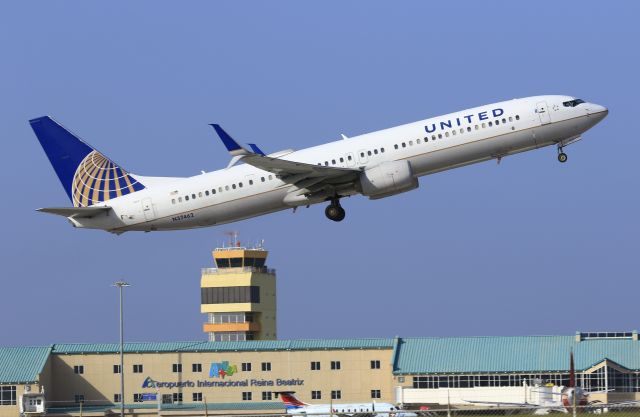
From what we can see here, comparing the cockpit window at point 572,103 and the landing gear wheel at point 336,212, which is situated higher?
the cockpit window at point 572,103

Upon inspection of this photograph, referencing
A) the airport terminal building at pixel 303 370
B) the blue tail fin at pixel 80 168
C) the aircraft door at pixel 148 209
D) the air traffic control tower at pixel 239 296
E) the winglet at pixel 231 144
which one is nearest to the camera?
the winglet at pixel 231 144

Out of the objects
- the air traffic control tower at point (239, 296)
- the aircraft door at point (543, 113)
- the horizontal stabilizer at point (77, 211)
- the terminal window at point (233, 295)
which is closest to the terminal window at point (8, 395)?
the air traffic control tower at point (239, 296)

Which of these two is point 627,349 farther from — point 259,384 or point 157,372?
point 157,372

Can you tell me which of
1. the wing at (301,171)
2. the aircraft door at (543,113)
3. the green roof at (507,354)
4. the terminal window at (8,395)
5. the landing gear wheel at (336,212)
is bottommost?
the terminal window at (8,395)

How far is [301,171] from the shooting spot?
78250 mm

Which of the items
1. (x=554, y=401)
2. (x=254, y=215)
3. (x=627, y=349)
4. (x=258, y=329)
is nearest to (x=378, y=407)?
(x=554, y=401)

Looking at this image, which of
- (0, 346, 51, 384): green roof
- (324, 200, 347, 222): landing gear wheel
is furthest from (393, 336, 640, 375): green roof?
(324, 200, 347, 222): landing gear wheel

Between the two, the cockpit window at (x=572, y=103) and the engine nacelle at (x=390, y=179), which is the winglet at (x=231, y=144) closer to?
the engine nacelle at (x=390, y=179)

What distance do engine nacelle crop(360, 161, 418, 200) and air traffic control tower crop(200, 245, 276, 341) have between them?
9826 centimetres

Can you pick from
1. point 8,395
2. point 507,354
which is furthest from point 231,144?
point 8,395

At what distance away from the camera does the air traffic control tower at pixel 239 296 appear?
175875mm

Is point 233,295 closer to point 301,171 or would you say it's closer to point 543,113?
point 301,171

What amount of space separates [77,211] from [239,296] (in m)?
95.9

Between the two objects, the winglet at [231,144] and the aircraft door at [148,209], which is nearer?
the winglet at [231,144]
